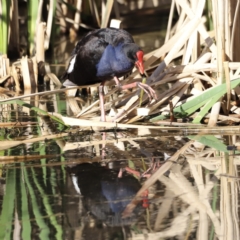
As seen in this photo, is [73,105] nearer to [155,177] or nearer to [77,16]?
[155,177]

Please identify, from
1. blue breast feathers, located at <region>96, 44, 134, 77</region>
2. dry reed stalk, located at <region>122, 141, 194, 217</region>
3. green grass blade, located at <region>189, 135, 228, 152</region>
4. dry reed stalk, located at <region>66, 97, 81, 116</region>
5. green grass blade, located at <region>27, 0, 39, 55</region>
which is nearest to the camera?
dry reed stalk, located at <region>122, 141, 194, 217</region>

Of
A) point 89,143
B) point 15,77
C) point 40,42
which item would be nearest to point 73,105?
point 15,77

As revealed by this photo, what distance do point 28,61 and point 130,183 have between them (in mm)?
3142

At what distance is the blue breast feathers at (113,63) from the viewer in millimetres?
4961

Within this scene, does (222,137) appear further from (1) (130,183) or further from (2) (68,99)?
(2) (68,99)

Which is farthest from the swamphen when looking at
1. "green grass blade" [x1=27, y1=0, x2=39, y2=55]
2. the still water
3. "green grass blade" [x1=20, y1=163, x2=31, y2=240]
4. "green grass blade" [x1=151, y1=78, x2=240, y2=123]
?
"green grass blade" [x1=27, y1=0, x2=39, y2=55]

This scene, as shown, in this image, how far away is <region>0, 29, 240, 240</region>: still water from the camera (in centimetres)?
295

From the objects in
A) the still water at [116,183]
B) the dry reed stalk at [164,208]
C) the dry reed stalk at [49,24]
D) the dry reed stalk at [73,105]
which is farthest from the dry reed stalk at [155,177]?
the dry reed stalk at [49,24]

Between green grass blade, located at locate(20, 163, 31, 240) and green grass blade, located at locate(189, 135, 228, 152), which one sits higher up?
green grass blade, located at locate(189, 135, 228, 152)

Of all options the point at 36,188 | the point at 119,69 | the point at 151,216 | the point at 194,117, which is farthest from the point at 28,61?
the point at 151,216

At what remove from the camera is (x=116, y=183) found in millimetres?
3598

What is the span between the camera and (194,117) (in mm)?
4918

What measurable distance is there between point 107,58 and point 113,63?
6 centimetres

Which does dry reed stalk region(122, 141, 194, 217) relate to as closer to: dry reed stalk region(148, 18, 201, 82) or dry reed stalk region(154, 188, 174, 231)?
dry reed stalk region(154, 188, 174, 231)
